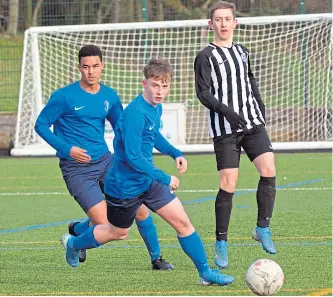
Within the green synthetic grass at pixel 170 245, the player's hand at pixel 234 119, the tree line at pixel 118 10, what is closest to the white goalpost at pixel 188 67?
the tree line at pixel 118 10

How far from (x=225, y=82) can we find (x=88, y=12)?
11835mm

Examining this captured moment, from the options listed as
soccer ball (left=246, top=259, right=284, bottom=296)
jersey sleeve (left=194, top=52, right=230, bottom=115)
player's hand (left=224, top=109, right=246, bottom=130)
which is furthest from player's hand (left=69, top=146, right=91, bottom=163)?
soccer ball (left=246, top=259, right=284, bottom=296)

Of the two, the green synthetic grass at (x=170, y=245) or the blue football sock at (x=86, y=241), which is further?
the blue football sock at (x=86, y=241)

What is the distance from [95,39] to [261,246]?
11263 millimetres

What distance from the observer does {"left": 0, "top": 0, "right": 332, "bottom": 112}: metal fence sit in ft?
60.6

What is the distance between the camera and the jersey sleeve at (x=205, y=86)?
7531 mm

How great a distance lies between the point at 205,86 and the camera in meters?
7.62

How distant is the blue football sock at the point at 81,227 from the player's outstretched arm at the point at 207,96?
1294mm

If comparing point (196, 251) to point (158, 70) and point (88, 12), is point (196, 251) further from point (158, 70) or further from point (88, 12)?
point (88, 12)

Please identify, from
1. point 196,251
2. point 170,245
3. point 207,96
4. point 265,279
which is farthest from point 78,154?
point 265,279

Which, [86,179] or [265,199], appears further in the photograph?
[265,199]

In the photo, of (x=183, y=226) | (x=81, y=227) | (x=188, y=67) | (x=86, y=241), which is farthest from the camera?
(x=188, y=67)

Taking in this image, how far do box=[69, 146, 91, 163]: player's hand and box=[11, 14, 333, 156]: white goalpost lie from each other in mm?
9788

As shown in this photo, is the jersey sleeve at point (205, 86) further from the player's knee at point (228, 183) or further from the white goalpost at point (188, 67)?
the white goalpost at point (188, 67)
